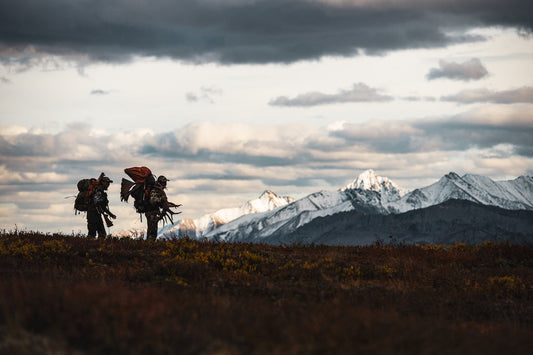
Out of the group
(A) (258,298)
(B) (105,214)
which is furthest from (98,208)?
(A) (258,298)

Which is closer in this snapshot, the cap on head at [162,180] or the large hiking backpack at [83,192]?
the large hiking backpack at [83,192]

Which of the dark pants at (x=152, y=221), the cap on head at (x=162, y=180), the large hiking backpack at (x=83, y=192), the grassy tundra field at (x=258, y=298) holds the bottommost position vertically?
Answer: the grassy tundra field at (x=258, y=298)

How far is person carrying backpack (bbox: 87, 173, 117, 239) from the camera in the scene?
2117 cm

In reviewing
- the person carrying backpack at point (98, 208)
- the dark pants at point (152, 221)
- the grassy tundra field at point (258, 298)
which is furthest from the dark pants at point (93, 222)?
the grassy tundra field at point (258, 298)

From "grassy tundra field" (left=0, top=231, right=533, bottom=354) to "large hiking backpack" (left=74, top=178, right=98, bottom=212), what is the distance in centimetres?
229

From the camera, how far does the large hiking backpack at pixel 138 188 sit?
844 inches

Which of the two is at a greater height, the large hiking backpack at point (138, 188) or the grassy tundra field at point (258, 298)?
the large hiking backpack at point (138, 188)

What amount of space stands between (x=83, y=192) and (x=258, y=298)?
11.8 meters

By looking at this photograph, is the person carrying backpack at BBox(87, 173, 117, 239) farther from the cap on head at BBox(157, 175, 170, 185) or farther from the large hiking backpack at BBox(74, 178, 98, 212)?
the cap on head at BBox(157, 175, 170, 185)

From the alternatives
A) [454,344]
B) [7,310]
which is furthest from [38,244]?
[454,344]

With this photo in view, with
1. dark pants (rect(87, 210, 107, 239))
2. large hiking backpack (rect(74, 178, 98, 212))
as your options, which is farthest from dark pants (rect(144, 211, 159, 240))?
large hiking backpack (rect(74, 178, 98, 212))

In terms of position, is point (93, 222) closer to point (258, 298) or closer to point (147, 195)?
point (147, 195)

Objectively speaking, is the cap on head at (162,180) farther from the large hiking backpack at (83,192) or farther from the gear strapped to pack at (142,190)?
the large hiking backpack at (83,192)

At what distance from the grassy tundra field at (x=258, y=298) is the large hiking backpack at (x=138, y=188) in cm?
302
